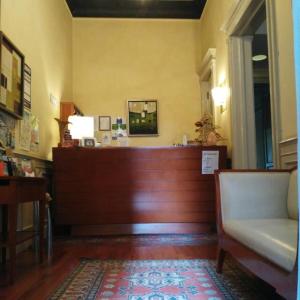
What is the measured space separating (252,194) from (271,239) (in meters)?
0.78

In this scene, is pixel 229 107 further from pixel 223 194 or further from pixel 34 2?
pixel 34 2

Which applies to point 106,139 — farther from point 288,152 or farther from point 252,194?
point 252,194

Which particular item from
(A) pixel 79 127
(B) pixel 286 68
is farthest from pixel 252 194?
(A) pixel 79 127

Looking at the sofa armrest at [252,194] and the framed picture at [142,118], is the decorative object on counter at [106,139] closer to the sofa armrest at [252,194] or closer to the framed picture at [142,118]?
the framed picture at [142,118]

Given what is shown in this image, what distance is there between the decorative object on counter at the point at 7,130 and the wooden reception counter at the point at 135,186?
0.95m

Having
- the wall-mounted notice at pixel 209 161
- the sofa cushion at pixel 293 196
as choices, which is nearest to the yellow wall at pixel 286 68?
the sofa cushion at pixel 293 196

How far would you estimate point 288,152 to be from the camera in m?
2.48

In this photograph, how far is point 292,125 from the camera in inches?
94.7

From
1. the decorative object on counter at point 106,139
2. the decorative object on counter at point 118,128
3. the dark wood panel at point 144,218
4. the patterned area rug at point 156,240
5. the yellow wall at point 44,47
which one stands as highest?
the yellow wall at point 44,47

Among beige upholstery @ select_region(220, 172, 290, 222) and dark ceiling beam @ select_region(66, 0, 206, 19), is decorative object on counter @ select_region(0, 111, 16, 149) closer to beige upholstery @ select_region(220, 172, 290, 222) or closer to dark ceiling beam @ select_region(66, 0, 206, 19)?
beige upholstery @ select_region(220, 172, 290, 222)

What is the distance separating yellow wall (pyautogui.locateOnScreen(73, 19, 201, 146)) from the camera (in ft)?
18.4

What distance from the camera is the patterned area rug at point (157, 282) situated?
1.78 metres

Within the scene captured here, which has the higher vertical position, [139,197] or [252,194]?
[252,194]

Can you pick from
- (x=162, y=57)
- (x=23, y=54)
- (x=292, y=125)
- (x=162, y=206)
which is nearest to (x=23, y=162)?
(x=23, y=54)
